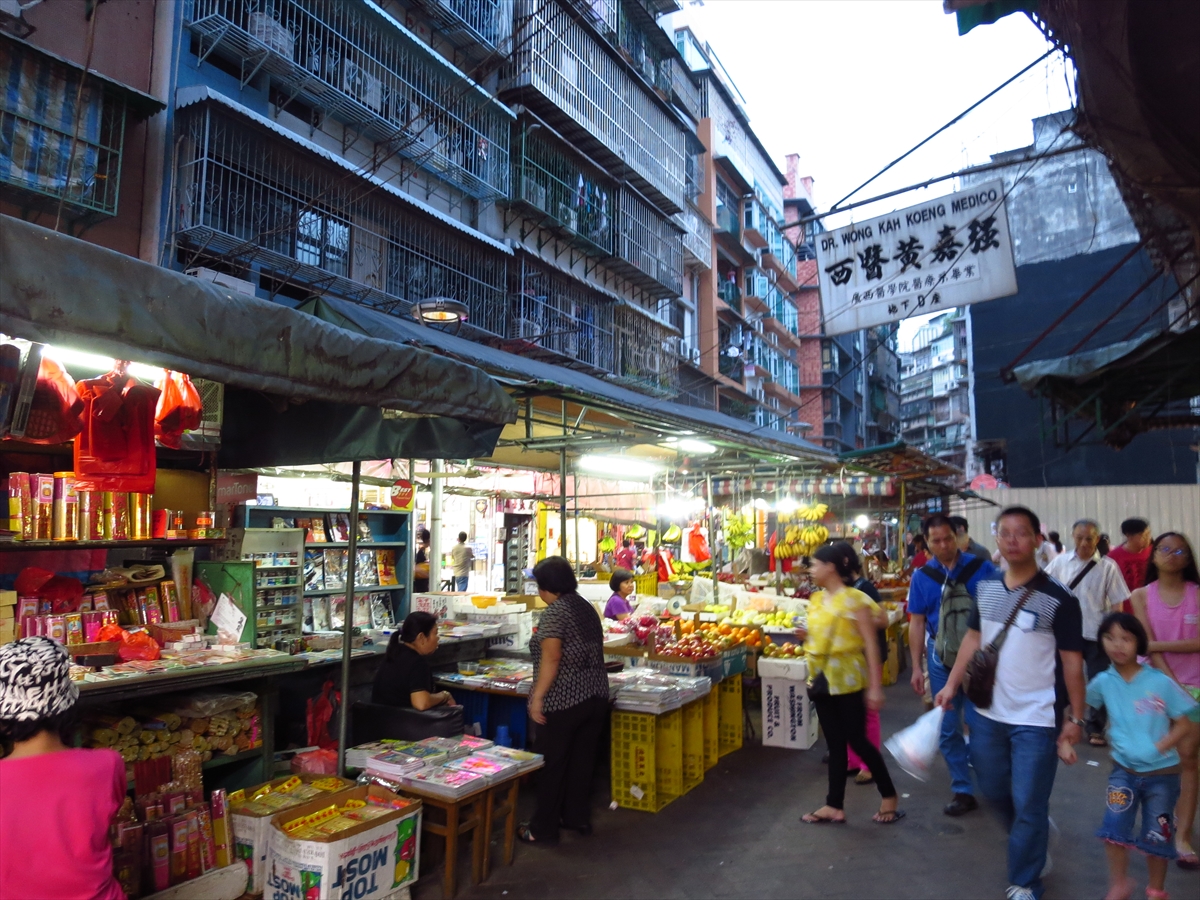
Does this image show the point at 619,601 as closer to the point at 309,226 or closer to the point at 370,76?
the point at 309,226

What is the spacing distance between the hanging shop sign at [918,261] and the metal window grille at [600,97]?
31.9 ft

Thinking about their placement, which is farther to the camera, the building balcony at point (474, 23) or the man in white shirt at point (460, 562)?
the building balcony at point (474, 23)

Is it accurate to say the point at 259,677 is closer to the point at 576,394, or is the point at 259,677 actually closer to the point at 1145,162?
the point at 576,394

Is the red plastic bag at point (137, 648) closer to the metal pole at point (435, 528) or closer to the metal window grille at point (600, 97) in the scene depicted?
the metal pole at point (435, 528)

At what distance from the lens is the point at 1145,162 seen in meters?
5.51

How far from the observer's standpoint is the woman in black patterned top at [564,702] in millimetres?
5152

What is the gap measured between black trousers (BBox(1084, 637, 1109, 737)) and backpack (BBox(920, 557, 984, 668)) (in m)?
2.28

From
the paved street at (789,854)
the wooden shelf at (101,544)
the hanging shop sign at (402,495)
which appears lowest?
the paved street at (789,854)

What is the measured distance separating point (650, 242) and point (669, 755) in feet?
61.6

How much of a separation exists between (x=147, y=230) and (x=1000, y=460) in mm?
28251

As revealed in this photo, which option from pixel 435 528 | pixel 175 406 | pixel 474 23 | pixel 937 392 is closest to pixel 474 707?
pixel 175 406

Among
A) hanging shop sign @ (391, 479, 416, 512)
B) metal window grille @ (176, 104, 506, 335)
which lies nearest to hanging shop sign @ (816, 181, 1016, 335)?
hanging shop sign @ (391, 479, 416, 512)

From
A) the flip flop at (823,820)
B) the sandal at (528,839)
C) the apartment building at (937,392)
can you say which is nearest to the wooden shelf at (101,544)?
the sandal at (528,839)

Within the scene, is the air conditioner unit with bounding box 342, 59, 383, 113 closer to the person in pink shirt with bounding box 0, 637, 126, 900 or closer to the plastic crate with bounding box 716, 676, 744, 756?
the plastic crate with bounding box 716, 676, 744, 756
